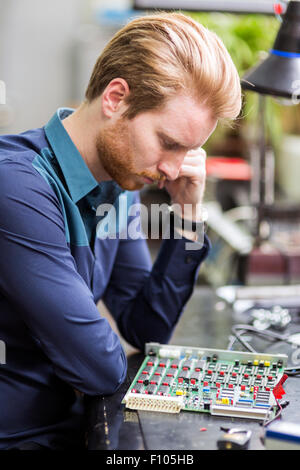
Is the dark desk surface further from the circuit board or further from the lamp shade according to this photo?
the lamp shade

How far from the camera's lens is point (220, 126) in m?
2.43

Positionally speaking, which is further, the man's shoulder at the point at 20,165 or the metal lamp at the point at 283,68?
the metal lamp at the point at 283,68

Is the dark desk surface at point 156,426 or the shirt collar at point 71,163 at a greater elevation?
the shirt collar at point 71,163

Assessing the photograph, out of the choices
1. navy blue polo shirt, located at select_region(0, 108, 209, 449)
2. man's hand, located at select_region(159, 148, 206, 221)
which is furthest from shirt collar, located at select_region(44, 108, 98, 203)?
man's hand, located at select_region(159, 148, 206, 221)

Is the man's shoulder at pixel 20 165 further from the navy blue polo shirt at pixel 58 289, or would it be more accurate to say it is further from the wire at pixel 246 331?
the wire at pixel 246 331

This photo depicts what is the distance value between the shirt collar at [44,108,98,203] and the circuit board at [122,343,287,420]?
33 cm

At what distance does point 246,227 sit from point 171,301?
5.03ft

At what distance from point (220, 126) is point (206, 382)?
154cm

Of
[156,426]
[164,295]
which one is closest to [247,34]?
[164,295]

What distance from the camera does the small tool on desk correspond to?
0.87 metres

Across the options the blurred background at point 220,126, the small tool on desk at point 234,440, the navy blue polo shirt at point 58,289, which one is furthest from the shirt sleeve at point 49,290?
the blurred background at point 220,126

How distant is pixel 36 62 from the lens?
4223mm

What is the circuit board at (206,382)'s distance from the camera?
Answer: 3.24 ft

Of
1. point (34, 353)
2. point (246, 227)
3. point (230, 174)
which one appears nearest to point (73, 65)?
point (230, 174)
